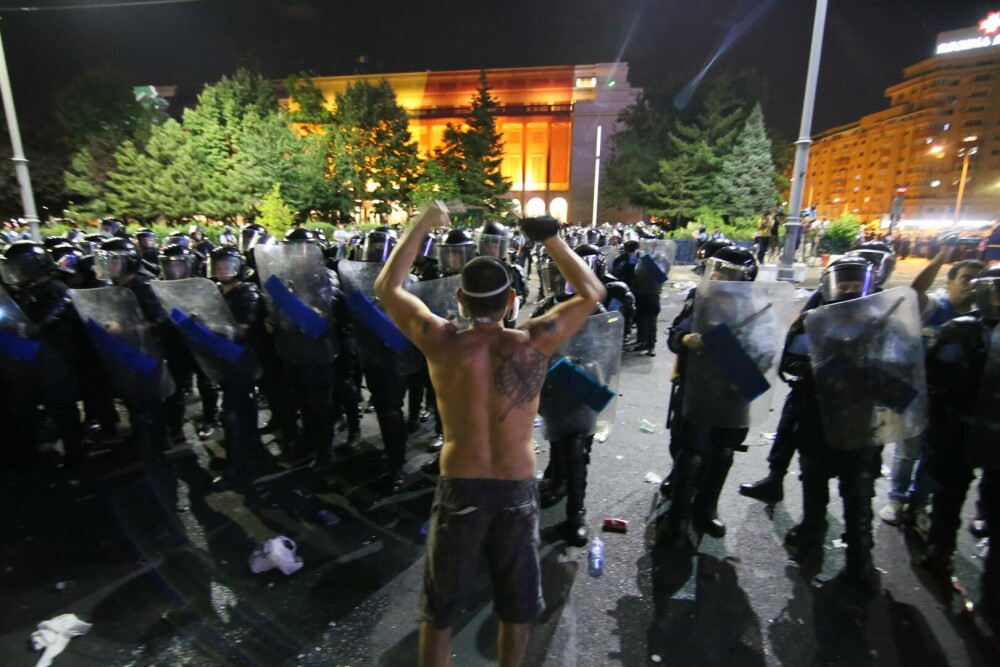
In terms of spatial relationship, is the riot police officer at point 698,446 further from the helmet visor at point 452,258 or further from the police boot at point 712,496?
the helmet visor at point 452,258

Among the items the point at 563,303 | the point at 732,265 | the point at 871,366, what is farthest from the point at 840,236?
the point at 563,303

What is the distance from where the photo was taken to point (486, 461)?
212cm

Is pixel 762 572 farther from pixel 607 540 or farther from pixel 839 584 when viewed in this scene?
pixel 607 540

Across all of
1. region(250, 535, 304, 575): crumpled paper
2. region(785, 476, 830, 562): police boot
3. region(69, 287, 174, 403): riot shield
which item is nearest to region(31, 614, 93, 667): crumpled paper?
region(250, 535, 304, 575): crumpled paper

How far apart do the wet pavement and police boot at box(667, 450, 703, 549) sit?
0.14m

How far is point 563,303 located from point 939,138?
120m

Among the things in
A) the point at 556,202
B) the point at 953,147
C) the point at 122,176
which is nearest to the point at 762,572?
the point at 122,176

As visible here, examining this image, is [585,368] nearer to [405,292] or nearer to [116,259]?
[405,292]

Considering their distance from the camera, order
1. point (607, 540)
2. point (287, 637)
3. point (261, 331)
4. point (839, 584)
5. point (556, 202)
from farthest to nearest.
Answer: point (556, 202)
point (261, 331)
point (607, 540)
point (839, 584)
point (287, 637)

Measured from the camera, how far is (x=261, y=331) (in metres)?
4.80

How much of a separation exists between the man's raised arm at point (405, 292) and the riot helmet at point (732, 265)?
229 centimetres

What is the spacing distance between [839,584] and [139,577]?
448 cm

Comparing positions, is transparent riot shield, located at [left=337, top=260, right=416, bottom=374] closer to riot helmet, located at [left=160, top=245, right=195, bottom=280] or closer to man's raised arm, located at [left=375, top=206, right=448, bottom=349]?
riot helmet, located at [left=160, top=245, right=195, bottom=280]

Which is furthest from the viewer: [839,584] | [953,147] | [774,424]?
[953,147]
